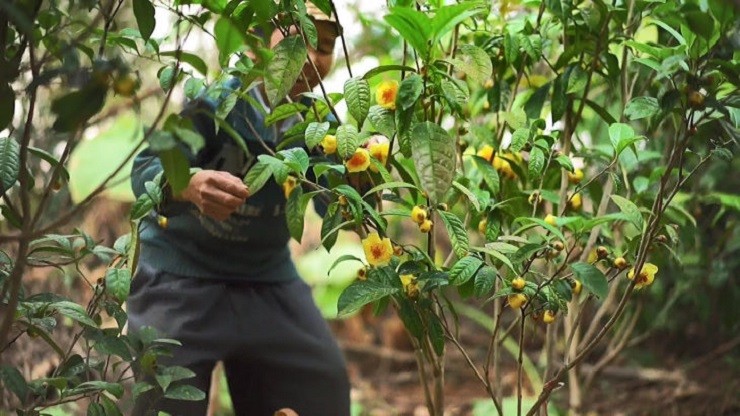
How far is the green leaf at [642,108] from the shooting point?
1348mm

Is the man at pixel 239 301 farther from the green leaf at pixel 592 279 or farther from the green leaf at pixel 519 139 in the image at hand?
the green leaf at pixel 592 279

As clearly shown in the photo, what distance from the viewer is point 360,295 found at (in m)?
1.32

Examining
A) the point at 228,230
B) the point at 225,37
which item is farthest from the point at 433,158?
the point at 228,230

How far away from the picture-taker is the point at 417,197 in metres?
1.53

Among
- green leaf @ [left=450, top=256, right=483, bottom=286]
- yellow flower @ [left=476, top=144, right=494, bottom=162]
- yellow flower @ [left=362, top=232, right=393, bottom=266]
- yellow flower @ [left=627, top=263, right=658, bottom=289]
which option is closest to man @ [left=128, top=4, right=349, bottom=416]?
yellow flower @ [left=476, top=144, right=494, bottom=162]

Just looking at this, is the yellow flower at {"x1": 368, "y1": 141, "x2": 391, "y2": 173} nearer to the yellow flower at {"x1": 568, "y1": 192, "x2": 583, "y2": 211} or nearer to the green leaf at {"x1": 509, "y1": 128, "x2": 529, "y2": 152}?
the green leaf at {"x1": 509, "y1": 128, "x2": 529, "y2": 152}

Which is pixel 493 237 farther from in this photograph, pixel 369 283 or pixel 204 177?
pixel 204 177

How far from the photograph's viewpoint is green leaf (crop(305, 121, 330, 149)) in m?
1.31

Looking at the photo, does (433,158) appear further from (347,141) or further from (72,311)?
(72,311)

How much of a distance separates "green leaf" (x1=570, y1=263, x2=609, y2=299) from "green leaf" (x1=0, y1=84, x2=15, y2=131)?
0.77m

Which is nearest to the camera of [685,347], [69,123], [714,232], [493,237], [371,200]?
[69,123]

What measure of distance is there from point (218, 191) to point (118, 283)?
204mm

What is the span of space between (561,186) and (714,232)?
125 cm

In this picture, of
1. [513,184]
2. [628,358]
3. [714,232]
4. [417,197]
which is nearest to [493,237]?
[417,197]
